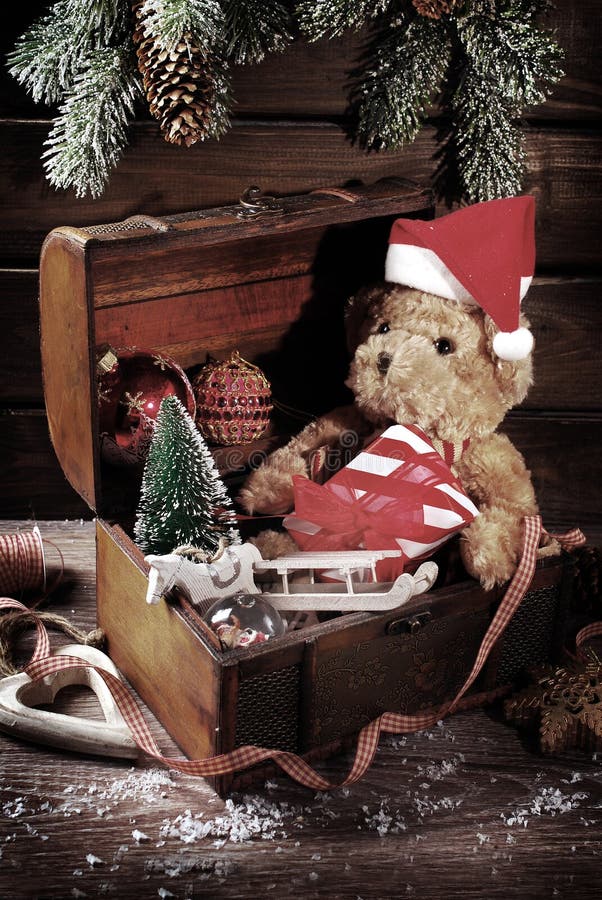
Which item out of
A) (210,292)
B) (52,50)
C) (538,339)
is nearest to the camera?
(52,50)

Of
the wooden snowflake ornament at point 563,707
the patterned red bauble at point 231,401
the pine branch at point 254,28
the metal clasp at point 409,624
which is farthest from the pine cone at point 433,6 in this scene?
the wooden snowflake ornament at point 563,707

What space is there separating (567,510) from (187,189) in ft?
2.88

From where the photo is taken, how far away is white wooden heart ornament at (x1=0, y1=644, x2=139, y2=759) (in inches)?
44.3

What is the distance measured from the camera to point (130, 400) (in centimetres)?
130

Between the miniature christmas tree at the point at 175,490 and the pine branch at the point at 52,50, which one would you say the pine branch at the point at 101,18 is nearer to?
the pine branch at the point at 52,50

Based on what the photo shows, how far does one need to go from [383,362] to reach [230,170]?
0.43 metres

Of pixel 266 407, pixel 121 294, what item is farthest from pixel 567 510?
pixel 121 294

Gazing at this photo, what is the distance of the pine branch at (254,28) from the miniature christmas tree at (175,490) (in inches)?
19.1

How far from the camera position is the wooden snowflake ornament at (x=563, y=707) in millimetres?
1163

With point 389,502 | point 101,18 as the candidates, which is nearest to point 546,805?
point 389,502

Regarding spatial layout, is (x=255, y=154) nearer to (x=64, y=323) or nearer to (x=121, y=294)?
(x=121, y=294)

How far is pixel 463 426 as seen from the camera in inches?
50.6

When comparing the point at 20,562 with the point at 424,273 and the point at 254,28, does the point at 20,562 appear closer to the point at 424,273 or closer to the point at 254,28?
the point at 424,273

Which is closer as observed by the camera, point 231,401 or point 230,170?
point 231,401
